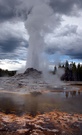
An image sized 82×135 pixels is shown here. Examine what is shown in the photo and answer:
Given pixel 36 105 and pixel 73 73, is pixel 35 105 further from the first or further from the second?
pixel 73 73

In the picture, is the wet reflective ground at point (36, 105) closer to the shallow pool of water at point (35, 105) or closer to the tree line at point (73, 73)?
the shallow pool of water at point (35, 105)

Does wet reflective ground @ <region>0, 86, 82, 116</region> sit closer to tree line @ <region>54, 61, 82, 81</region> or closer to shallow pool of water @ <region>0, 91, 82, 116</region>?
shallow pool of water @ <region>0, 91, 82, 116</region>

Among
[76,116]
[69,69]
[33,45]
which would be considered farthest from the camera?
[69,69]

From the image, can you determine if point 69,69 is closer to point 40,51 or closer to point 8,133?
point 40,51

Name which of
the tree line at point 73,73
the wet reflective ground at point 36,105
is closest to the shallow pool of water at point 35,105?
the wet reflective ground at point 36,105

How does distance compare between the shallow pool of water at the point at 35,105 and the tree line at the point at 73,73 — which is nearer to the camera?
the shallow pool of water at the point at 35,105

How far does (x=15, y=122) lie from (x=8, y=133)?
98.6 inches

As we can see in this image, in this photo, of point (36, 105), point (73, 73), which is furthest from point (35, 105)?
point (73, 73)

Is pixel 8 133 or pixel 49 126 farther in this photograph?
pixel 49 126

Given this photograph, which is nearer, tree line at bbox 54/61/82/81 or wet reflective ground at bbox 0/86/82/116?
wet reflective ground at bbox 0/86/82/116

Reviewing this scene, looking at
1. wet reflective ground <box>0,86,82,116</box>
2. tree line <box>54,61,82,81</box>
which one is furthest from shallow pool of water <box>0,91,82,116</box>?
tree line <box>54,61,82,81</box>

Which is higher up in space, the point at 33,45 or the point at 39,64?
the point at 33,45

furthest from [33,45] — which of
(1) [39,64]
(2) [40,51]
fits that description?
(1) [39,64]

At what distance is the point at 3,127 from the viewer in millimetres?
12094
